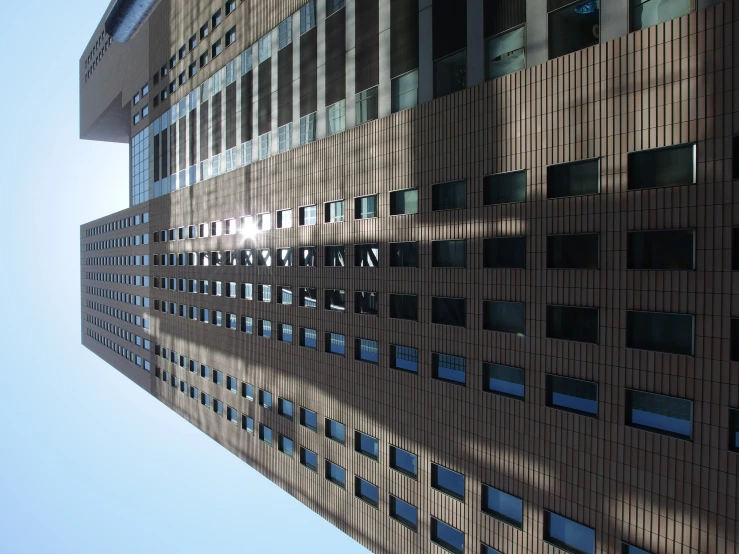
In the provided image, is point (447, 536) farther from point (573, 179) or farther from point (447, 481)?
point (573, 179)

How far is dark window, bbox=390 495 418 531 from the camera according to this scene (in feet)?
81.1

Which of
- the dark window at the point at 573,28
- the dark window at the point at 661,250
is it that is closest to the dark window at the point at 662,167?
the dark window at the point at 661,250

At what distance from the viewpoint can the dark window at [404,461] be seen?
2455cm

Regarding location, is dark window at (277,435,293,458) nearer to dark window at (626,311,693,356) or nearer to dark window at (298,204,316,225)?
dark window at (298,204,316,225)

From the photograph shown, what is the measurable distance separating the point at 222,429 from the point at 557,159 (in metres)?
37.1

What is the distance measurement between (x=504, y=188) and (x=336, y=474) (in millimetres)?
20011

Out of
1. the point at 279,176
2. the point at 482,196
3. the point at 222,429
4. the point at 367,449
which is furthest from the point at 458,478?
the point at 222,429

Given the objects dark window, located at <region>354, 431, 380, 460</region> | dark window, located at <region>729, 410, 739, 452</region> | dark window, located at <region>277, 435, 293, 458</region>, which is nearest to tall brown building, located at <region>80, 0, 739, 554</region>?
dark window, located at <region>729, 410, 739, 452</region>

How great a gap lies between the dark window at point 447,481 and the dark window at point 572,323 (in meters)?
8.41

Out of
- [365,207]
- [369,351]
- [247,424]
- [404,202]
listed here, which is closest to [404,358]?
[369,351]

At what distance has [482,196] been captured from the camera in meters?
20.7

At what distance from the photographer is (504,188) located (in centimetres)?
2006

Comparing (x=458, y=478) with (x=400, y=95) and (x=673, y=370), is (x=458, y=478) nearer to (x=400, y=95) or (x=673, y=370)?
(x=673, y=370)

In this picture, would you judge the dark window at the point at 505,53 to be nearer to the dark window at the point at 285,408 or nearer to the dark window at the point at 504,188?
the dark window at the point at 504,188
